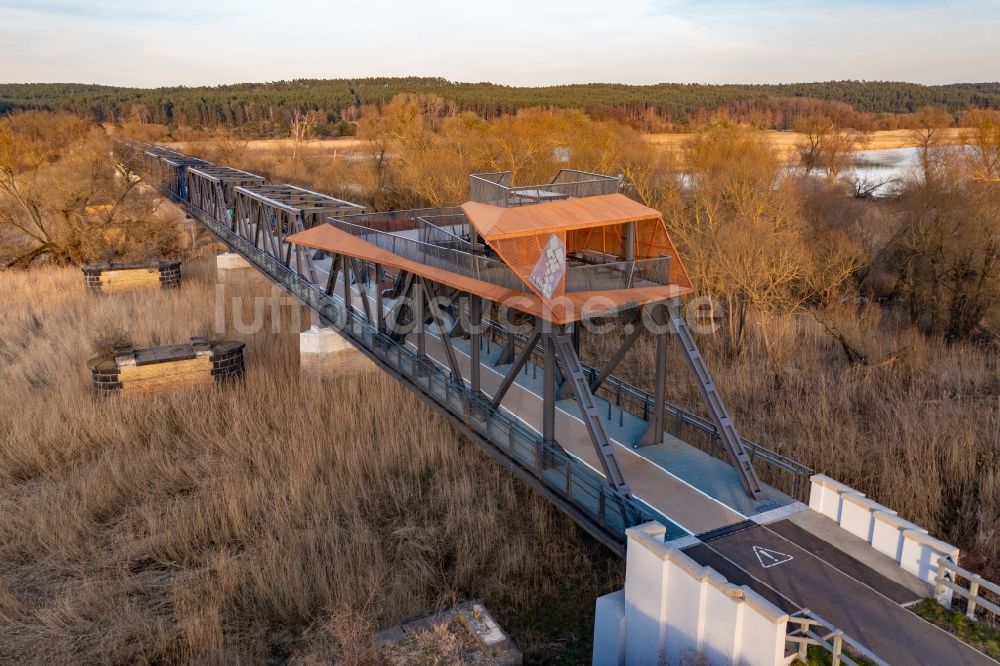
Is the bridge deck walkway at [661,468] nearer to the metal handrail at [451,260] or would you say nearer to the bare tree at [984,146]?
the metal handrail at [451,260]

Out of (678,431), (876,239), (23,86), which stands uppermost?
(23,86)

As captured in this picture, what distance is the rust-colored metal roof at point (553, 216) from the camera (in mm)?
12094

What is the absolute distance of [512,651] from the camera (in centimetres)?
1005

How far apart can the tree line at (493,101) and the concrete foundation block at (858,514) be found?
85734 millimetres

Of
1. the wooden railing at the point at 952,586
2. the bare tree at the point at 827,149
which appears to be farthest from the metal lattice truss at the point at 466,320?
the bare tree at the point at 827,149

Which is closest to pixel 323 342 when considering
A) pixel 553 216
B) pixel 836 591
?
pixel 553 216

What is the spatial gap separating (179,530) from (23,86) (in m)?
234

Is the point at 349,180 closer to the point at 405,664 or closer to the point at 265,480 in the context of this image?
the point at 265,480

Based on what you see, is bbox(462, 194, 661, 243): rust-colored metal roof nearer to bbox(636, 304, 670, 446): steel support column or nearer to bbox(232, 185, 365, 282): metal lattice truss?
bbox(636, 304, 670, 446): steel support column

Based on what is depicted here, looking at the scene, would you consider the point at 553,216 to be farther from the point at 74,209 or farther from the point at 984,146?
the point at 74,209

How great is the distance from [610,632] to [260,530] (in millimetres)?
8467

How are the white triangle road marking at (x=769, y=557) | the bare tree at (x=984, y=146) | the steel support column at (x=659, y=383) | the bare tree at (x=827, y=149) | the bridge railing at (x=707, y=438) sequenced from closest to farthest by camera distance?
1. the white triangle road marking at (x=769, y=557)
2. the bridge railing at (x=707, y=438)
3. the steel support column at (x=659, y=383)
4. the bare tree at (x=984, y=146)
5. the bare tree at (x=827, y=149)

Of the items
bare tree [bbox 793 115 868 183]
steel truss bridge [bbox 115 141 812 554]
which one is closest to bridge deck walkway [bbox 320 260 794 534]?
steel truss bridge [bbox 115 141 812 554]

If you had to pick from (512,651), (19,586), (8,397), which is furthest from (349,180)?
(512,651)
